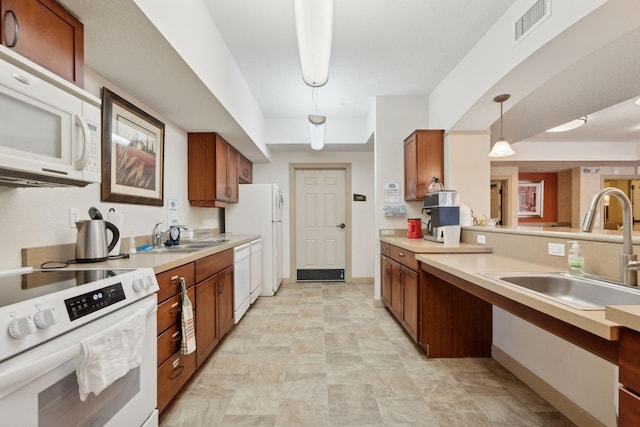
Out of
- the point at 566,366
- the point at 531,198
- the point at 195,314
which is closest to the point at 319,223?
the point at 195,314

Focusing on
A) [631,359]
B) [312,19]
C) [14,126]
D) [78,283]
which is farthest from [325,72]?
[631,359]

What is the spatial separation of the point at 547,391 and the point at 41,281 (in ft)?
8.73

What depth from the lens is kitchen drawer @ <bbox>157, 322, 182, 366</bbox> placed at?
1.59 meters

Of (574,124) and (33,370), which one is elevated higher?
(574,124)

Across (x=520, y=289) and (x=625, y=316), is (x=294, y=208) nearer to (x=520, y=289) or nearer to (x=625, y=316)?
(x=520, y=289)

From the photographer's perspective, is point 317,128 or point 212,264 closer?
point 212,264

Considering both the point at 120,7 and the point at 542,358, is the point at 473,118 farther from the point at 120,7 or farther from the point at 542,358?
the point at 120,7

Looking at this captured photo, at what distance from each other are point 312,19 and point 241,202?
9.71 feet

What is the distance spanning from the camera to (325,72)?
2150mm

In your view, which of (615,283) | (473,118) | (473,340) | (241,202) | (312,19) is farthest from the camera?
(241,202)

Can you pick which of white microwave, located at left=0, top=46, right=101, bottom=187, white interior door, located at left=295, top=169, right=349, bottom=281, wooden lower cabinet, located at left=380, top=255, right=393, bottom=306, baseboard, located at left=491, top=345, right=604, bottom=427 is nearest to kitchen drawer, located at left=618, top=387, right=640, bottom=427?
baseboard, located at left=491, top=345, right=604, bottom=427

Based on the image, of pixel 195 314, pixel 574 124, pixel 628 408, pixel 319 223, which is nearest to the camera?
pixel 628 408

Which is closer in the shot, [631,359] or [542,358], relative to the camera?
[631,359]

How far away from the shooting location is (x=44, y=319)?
86 cm
